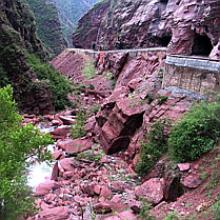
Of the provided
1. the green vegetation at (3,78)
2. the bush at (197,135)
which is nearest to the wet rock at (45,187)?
the bush at (197,135)

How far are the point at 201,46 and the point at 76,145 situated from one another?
546 inches

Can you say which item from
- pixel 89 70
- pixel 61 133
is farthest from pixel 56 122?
pixel 89 70

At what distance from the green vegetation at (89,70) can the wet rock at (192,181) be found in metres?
36.0

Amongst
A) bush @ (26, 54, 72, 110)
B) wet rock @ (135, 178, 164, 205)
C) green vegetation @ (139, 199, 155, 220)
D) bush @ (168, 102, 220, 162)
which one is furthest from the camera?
bush @ (26, 54, 72, 110)

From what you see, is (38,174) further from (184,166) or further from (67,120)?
(67,120)

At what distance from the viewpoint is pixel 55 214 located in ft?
44.3

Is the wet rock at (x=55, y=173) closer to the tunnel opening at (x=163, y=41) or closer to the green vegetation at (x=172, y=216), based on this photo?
the green vegetation at (x=172, y=216)

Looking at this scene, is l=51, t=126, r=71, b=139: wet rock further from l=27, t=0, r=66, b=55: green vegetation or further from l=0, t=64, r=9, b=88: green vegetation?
l=27, t=0, r=66, b=55: green vegetation

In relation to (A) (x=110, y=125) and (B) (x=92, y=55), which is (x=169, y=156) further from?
(B) (x=92, y=55)

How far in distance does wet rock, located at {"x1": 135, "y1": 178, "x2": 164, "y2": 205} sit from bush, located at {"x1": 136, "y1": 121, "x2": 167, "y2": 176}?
1252 mm

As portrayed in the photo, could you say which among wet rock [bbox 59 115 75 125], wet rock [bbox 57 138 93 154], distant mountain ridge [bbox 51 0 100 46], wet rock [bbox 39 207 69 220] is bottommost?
distant mountain ridge [bbox 51 0 100 46]

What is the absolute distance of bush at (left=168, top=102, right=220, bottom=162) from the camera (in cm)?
1370

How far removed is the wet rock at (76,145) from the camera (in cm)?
2042

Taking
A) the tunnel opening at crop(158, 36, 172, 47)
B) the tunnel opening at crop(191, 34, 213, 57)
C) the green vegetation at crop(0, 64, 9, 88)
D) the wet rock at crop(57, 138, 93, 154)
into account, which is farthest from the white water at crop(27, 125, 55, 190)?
the tunnel opening at crop(158, 36, 172, 47)
